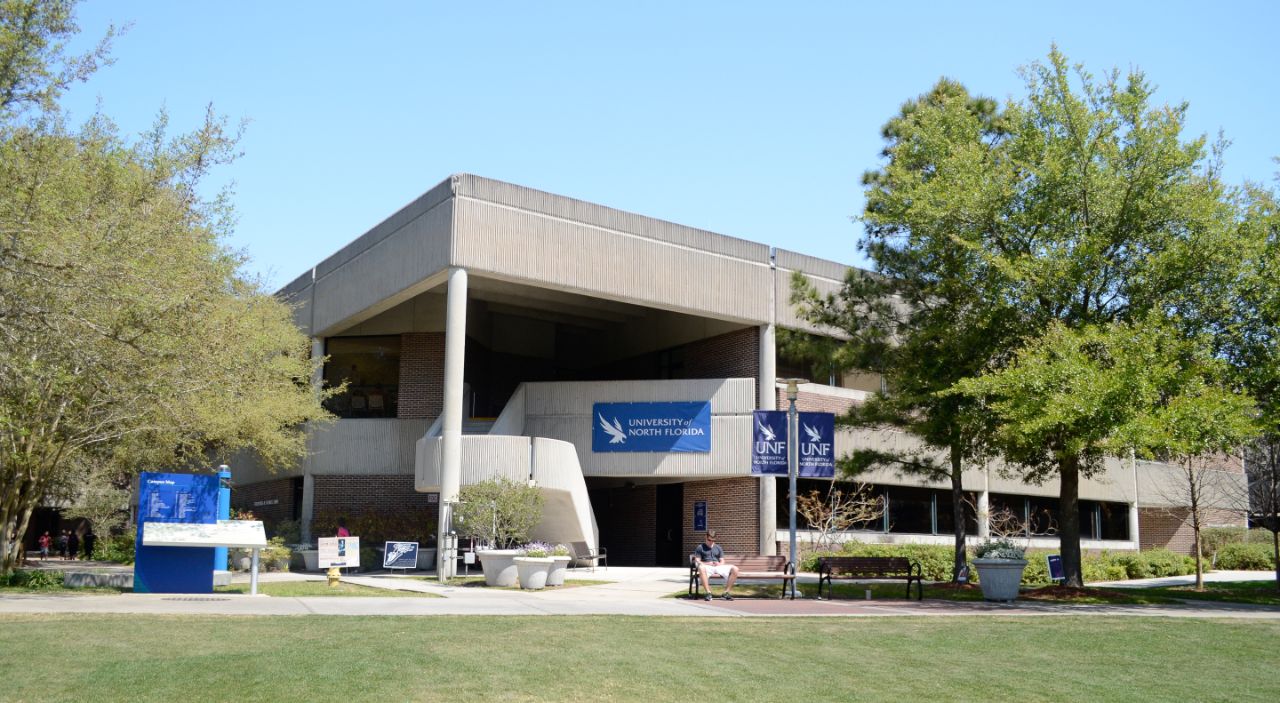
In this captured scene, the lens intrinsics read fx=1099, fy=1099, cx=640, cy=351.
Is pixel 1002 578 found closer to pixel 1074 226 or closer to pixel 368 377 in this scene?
pixel 1074 226

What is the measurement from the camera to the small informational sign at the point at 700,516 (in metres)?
35.4

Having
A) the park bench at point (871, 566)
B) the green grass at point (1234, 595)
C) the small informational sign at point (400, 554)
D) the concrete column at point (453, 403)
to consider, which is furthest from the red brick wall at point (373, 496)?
the green grass at point (1234, 595)

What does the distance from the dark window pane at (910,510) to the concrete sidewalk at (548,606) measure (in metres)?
15.3

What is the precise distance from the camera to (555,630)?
Result: 554 inches

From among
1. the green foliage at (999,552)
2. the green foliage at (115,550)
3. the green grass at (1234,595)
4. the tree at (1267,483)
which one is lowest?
the green foliage at (115,550)

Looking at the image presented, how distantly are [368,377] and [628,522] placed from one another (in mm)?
10526

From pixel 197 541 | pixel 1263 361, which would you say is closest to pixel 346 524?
pixel 197 541

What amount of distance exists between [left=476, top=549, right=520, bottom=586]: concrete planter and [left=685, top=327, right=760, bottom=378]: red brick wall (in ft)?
42.2

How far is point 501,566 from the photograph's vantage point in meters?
24.7

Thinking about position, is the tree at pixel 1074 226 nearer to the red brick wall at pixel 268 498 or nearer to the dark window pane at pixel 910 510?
the dark window pane at pixel 910 510

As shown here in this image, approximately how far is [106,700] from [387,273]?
25836 millimetres

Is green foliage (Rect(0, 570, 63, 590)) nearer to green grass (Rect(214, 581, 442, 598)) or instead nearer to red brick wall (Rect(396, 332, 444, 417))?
green grass (Rect(214, 581, 442, 598))

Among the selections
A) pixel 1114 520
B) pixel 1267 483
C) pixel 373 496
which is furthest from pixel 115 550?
pixel 1267 483

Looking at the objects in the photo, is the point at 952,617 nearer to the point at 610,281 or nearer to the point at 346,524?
the point at 610,281
